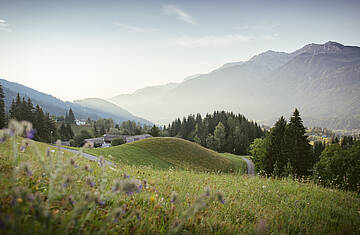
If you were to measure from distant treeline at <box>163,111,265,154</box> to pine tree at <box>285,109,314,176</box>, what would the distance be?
155 feet

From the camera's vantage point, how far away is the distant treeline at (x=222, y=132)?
9338 centimetres

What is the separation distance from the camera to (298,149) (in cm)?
3666

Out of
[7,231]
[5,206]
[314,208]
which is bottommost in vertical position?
[314,208]

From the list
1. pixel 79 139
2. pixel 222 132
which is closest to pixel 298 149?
pixel 222 132

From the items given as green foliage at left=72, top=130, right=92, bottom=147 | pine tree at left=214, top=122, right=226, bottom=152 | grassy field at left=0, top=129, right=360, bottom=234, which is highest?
grassy field at left=0, top=129, right=360, bottom=234

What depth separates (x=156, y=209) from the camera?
125 inches

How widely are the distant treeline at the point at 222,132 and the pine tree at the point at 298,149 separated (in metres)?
47.1

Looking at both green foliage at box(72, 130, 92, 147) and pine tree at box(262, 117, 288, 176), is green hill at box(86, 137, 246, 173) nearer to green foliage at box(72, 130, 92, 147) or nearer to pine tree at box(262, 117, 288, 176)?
pine tree at box(262, 117, 288, 176)

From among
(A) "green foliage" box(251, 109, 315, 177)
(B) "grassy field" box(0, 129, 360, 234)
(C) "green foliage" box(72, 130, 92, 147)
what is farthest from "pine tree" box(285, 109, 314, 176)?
(C) "green foliage" box(72, 130, 92, 147)

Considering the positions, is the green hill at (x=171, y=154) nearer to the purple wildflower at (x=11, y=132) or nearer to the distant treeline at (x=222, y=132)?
the purple wildflower at (x=11, y=132)

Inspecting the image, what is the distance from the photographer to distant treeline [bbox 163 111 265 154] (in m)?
93.4

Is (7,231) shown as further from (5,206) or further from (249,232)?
(249,232)

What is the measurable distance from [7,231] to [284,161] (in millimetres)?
41393

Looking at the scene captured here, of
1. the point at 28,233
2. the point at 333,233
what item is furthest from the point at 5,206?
the point at 333,233
